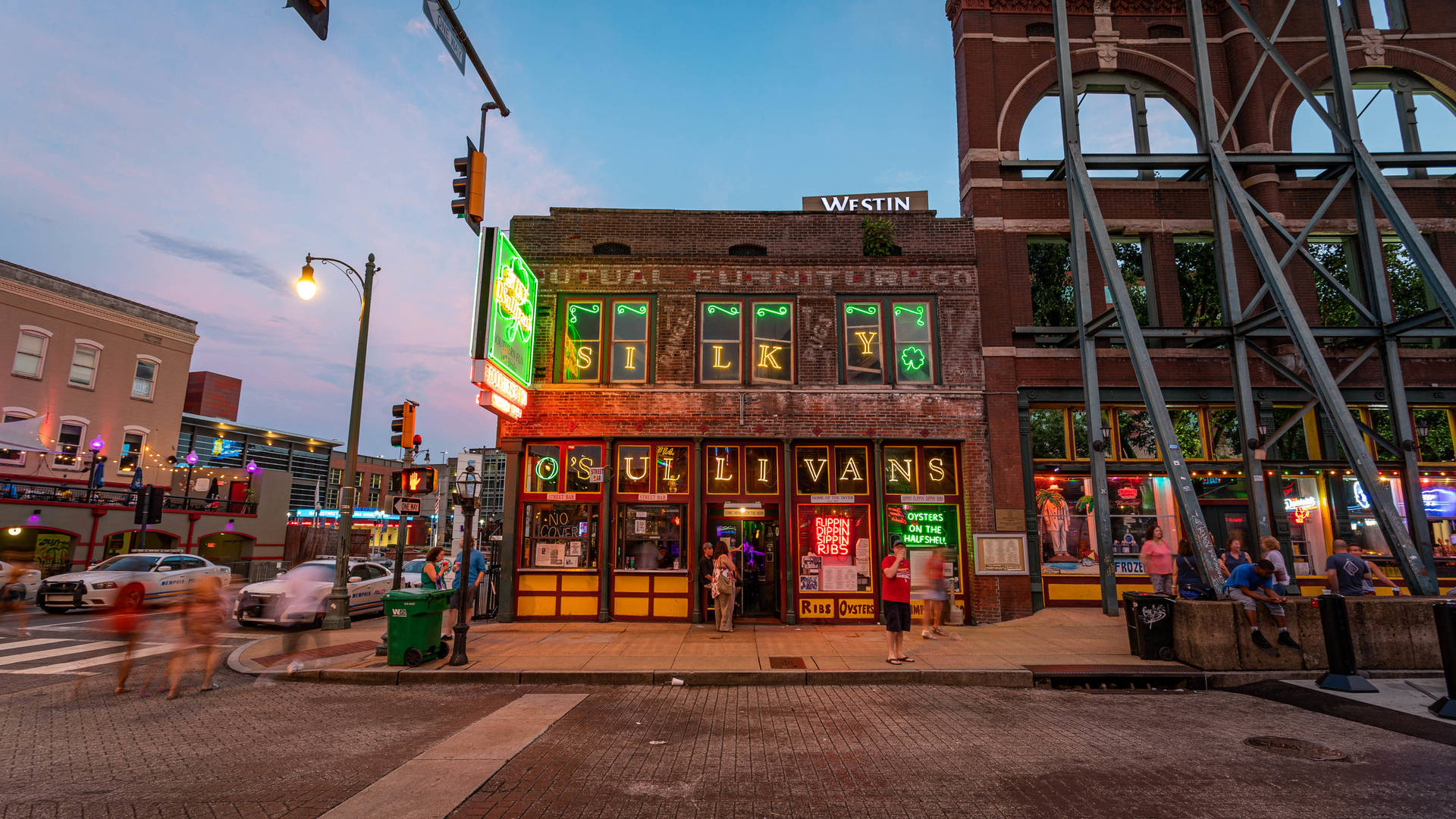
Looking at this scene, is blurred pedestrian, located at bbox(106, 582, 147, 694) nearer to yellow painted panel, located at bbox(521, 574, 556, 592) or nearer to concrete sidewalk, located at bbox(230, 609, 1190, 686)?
concrete sidewalk, located at bbox(230, 609, 1190, 686)

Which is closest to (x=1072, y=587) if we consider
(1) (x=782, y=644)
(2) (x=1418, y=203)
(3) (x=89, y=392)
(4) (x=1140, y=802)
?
(1) (x=782, y=644)

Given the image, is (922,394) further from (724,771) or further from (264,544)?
(264,544)

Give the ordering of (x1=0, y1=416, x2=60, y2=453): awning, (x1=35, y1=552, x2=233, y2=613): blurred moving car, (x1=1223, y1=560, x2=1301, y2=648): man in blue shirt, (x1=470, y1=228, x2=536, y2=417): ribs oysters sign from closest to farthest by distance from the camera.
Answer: (x1=1223, y1=560, x2=1301, y2=648): man in blue shirt, (x1=470, y1=228, x2=536, y2=417): ribs oysters sign, (x1=35, y1=552, x2=233, y2=613): blurred moving car, (x1=0, y1=416, x2=60, y2=453): awning

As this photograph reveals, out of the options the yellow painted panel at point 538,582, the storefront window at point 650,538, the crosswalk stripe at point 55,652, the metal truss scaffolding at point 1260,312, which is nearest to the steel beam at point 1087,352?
the metal truss scaffolding at point 1260,312

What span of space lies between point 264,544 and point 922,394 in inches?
1569

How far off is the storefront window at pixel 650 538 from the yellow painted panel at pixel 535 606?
5.33 ft

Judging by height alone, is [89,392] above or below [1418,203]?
below

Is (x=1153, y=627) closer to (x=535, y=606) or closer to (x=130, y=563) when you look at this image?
(x=535, y=606)

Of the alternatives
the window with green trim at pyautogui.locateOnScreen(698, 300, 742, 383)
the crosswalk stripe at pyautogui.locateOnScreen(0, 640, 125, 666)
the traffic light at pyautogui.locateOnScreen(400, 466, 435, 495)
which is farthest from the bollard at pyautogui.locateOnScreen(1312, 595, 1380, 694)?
the crosswalk stripe at pyautogui.locateOnScreen(0, 640, 125, 666)

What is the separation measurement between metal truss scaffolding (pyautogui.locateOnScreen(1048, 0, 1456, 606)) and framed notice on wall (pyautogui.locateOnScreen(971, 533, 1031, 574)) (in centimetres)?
182

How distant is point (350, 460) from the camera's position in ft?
51.0

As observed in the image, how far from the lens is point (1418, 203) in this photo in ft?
55.6

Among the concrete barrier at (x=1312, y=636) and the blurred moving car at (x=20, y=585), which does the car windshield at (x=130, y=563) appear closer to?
the blurred moving car at (x=20, y=585)

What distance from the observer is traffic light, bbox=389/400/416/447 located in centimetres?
1402
